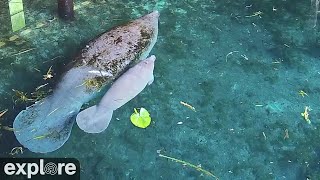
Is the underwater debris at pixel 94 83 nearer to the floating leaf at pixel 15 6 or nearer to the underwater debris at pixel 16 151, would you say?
the underwater debris at pixel 16 151

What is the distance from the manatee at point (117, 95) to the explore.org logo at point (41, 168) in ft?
0.71

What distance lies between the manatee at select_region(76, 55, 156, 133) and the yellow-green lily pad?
96mm

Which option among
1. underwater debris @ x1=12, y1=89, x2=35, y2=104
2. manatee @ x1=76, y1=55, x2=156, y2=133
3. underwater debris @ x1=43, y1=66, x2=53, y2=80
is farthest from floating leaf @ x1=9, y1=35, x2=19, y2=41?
manatee @ x1=76, y1=55, x2=156, y2=133

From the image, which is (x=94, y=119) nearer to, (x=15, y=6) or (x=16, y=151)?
(x=16, y=151)

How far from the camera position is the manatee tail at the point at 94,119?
2299 mm

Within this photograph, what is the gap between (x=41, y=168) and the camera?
6.88 feet

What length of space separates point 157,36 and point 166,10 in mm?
305

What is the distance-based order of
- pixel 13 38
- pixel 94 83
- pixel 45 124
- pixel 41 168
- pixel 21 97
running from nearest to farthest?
pixel 41 168 < pixel 45 124 < pixel 21 97 < pixel 94 83 < pixel 13 38

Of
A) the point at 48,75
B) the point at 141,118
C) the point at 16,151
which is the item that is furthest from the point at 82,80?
the point at 16,151

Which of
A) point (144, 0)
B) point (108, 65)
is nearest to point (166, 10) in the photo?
point (144, 0)

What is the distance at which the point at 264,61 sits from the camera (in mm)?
2793

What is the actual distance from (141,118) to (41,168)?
519 millimetres

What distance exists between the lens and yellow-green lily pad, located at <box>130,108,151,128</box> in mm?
2340

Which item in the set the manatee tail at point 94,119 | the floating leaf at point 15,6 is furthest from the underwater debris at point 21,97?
the floating leaf at point 15,6
